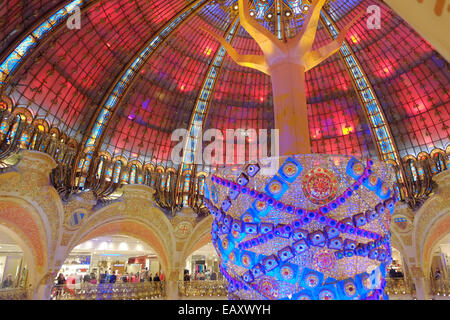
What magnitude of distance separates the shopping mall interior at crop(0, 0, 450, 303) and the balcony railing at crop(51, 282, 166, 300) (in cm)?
9

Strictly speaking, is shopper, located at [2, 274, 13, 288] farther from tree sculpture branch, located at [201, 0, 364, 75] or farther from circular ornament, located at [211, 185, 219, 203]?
tree sculpture branch, located at [201, 0, 364, 75]

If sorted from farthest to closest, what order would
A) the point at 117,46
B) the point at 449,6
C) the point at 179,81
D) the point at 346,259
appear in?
the point at 179,81 < the point at 117,46 < the point at 346,259 < the point at 449,6

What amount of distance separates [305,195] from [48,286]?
16503mm

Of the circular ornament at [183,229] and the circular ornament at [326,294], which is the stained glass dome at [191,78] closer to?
the circular ornament at [183,229]

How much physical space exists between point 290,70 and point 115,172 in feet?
53.0

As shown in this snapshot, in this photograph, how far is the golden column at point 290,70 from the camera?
736 centimetres

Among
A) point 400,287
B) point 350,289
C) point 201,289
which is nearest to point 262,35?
point 350,289

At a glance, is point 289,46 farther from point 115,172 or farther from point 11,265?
point 11,265

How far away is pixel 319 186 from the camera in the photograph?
5980mm

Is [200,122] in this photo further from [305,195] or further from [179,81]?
[305,195]

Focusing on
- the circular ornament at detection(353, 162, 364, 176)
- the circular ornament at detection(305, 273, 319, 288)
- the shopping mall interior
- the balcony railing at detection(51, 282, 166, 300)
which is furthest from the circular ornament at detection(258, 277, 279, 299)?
the balcony railing at detection(51, 282, 166, 300)

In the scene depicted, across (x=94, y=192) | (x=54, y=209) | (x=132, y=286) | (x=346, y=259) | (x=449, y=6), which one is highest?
(x=94, y=192)

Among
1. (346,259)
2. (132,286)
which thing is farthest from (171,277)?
(346,259)

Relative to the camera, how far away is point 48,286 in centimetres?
1664
